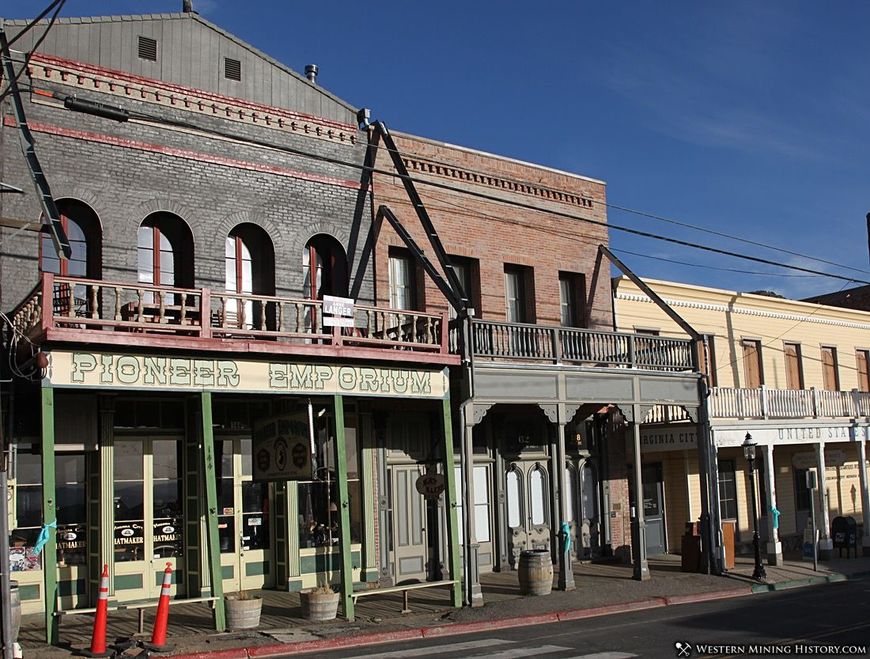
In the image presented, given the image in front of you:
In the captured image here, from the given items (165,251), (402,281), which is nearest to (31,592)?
(165,251)

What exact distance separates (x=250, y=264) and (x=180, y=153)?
243cm

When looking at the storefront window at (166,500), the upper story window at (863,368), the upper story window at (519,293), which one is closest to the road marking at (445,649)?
the storefront window at (166,500)

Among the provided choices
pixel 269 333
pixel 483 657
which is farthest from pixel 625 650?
pixel 269 333

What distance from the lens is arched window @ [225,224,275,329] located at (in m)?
18.5

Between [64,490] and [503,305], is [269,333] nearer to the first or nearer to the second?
[64,490]

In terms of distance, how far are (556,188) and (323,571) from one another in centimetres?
1054

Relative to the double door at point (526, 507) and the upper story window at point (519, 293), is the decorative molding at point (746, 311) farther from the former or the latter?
the double door at point (526, 507)

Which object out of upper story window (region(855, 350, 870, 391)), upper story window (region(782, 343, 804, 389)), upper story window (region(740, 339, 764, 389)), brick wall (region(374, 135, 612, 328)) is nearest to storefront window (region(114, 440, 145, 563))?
brick wall (region(374, 135, 612, 328))

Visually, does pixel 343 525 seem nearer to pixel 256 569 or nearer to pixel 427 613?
pixel 427 613

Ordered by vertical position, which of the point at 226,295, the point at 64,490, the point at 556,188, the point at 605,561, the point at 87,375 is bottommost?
the point at 605,561

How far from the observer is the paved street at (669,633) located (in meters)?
12.3

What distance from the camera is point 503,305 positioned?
2214cm

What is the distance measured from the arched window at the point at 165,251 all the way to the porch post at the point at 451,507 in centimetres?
513

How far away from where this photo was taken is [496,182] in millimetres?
22359
